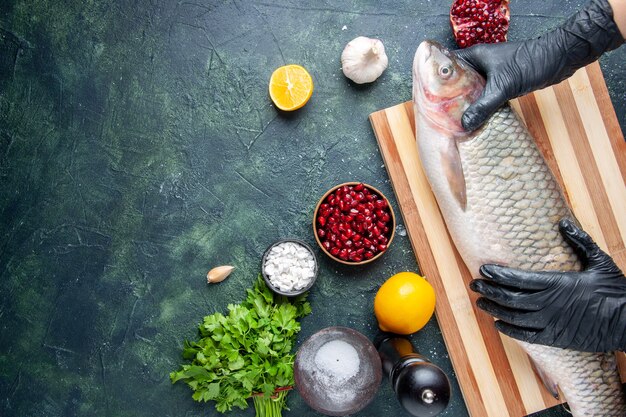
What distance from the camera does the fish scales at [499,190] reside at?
236 cm

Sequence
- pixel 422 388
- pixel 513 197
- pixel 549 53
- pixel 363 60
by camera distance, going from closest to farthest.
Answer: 1. pixel 422 388
2. pixel 513 197
3. pixel 549 53
4. pixel 363 60

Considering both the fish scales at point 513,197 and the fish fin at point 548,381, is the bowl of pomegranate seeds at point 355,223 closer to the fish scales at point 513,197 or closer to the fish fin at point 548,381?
the fish scales at point 513,197

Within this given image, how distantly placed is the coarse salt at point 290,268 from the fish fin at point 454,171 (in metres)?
0.59

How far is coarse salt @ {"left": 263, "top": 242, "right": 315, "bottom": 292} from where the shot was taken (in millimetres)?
2551

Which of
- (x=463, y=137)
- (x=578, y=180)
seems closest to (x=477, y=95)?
(x=463, y=137)

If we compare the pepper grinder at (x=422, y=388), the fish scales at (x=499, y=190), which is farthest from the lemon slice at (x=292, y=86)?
Answer: the pepper grinder at (x=422, y=388)

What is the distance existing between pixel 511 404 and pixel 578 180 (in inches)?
35.8

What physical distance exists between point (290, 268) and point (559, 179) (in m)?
1.10

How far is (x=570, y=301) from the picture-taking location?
2408 millimetres

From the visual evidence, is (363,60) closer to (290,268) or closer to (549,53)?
(549,53)

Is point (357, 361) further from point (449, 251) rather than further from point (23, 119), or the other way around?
point (23, 119)

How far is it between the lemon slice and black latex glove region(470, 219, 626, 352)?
37.0 inches

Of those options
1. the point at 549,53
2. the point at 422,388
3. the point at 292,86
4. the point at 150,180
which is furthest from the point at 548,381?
the point at 150,180

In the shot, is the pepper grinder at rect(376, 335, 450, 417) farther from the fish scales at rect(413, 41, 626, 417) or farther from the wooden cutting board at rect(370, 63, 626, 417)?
the fish scales at rect(413, 41, 626, 417)
